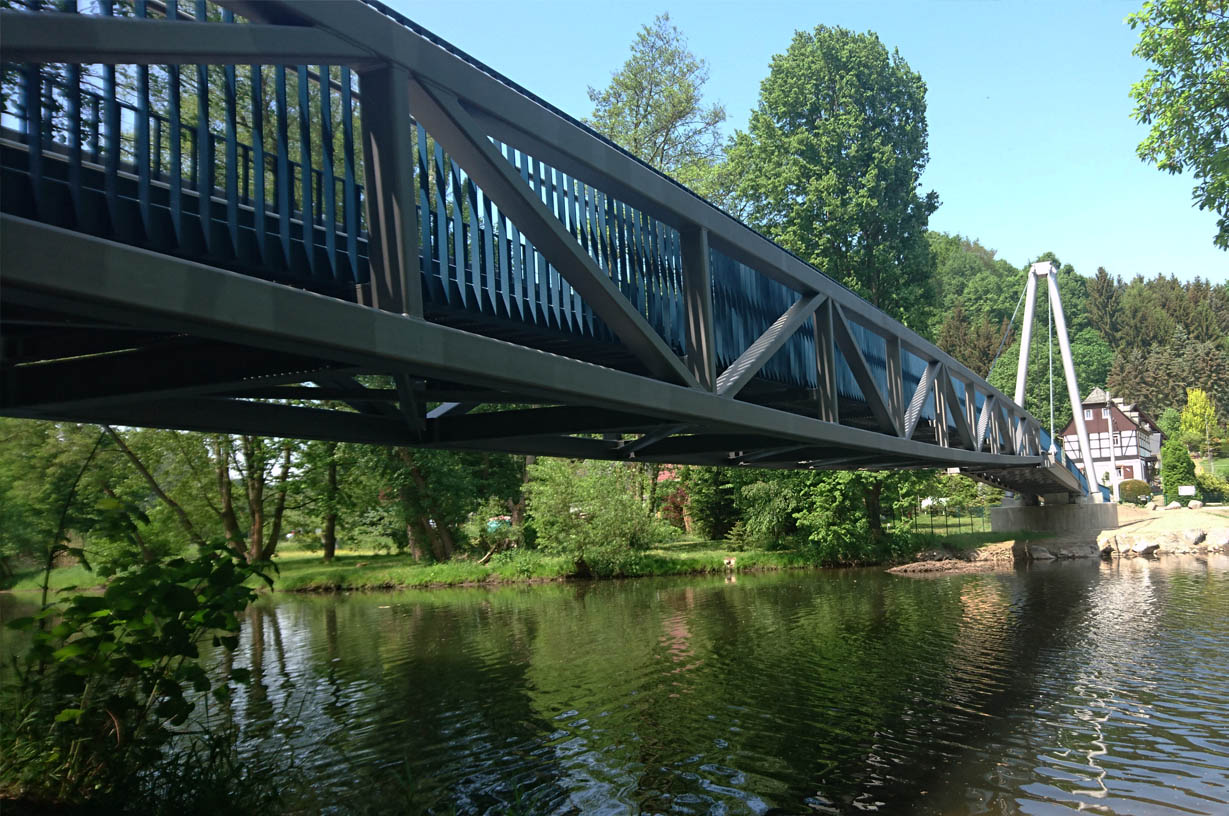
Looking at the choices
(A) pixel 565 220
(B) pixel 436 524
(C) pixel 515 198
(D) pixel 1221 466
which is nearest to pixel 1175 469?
(D) pixel 1221 466

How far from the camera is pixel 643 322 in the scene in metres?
7.79

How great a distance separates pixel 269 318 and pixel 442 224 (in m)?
2.77

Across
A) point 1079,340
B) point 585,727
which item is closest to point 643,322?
point 585,727

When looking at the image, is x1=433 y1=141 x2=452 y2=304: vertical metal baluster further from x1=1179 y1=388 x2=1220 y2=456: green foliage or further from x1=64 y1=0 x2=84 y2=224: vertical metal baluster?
x1=1179 y1=388 x2=1220 y2=456: green foliage

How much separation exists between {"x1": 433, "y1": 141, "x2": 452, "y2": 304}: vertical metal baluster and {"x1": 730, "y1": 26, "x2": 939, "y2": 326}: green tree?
32.7m

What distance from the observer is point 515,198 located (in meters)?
6.61

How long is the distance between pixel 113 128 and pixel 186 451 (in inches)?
1518

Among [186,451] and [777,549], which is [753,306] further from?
[186,451]

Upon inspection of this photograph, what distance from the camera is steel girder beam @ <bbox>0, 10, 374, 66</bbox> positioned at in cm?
404

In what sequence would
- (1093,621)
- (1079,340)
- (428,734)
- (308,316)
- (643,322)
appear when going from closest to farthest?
(308,316) → (643,322) → (428,734) → (1093,621) → (1079,340)

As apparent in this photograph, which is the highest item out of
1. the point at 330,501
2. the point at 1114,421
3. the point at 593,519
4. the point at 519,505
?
the point at 1114,421

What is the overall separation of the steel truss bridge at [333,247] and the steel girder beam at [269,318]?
0.01 meters

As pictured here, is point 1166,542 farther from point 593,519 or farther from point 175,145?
point 175,145

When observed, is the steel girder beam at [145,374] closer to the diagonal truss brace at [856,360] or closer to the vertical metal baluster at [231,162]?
the vertical metal baluster at [231,162]
